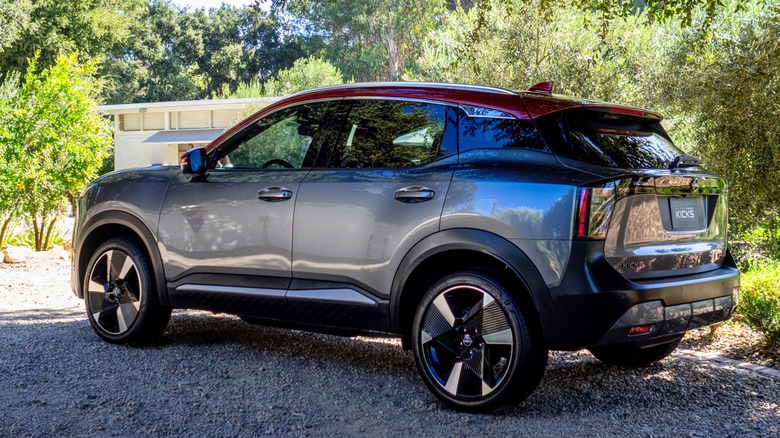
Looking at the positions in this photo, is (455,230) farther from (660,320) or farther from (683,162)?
(683,162)

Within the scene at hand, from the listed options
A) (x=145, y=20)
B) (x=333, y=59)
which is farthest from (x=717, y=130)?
(x=145, y=20)

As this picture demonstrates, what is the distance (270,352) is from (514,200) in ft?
8.34

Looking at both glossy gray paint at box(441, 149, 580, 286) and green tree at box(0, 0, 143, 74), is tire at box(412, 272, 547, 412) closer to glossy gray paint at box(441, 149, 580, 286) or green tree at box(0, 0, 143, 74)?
glossy gray paint at box(441, 149, 580, 286)

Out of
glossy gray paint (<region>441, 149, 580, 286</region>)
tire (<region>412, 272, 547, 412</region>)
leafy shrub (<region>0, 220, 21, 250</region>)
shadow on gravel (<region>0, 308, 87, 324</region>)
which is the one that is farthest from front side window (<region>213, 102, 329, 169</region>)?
leafy shrub (<region>0, 220, 21, 250</region>)

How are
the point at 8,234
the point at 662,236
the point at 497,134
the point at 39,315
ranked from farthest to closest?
the point at 8,234, the point at 39,315, the point at 497,134, the point at 662,236

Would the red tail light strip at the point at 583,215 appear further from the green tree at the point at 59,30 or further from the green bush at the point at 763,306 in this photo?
the green tree at the point at 59,30

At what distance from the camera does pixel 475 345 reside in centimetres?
400

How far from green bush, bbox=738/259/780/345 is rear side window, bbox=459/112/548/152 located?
310cm

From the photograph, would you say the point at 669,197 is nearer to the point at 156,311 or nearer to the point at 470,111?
the point at 470,111

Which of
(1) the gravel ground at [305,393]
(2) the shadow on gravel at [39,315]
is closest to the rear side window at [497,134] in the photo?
(1) the gravel ground at [305,393]

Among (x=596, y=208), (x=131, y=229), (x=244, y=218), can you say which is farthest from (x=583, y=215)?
(x=131, y=229)

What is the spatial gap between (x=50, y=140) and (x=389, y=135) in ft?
30.7

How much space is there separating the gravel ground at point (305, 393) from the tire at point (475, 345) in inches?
6.2

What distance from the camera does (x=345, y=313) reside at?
443cm
